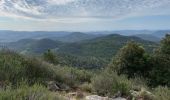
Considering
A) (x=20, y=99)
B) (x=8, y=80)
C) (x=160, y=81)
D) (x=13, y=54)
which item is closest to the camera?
(x=20, y=99)

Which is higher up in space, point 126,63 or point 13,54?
point 13,54

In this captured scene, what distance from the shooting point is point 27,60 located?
7.70m

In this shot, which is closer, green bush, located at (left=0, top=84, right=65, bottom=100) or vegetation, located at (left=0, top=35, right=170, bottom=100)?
green bush, located at (left=0, top=84, right=65, bottom=100)

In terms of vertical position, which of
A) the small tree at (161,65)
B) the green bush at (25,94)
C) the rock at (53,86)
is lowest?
the small tree at (161,65)

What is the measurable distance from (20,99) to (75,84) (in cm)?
471

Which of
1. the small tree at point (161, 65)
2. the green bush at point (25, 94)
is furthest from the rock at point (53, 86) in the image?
the small tree at point (161, 65)

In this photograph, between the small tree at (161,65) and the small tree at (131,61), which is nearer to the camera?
the small tree at (161,65)

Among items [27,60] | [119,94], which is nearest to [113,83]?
[119,94]

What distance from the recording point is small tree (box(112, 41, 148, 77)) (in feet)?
84.8

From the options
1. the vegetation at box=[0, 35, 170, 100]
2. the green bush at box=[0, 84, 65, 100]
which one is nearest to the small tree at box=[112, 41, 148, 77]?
the vegetation at box=[0, 35, 170, 100]

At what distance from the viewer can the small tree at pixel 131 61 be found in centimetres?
2586

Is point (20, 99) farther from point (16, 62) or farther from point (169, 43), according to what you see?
point (169, 43)

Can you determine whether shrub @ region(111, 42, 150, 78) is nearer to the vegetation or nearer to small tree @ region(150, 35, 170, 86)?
small tree @ region(150, 35, 170, 86)

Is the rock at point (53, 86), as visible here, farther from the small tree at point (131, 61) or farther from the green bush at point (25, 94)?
the small tree at point (131, 61)
